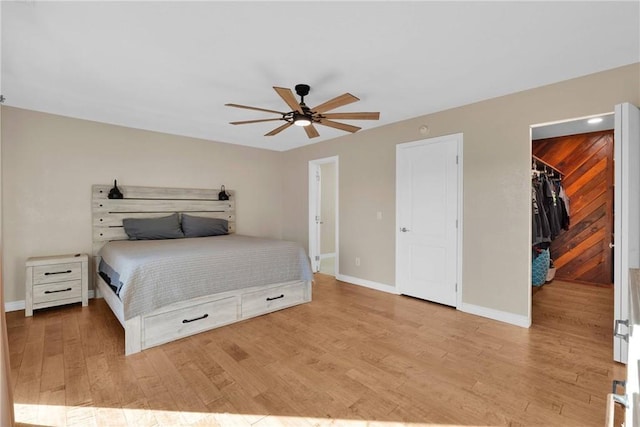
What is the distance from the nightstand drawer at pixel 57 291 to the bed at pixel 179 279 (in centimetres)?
23

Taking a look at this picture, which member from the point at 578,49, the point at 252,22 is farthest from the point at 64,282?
the point at 578,49

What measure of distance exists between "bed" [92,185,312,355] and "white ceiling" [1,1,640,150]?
1.56m

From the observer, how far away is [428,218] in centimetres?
374

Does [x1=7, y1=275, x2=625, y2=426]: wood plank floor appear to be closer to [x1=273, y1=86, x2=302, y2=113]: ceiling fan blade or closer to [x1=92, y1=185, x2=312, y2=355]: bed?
[x1=92, y1=185, x2=312, y2=355]: bed

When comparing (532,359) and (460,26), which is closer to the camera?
(460,26)

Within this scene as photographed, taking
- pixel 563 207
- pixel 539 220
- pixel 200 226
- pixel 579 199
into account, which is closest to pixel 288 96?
pixel 200 226

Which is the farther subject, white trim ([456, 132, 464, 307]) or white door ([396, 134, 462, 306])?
white door ([396, 134, 462, 306])

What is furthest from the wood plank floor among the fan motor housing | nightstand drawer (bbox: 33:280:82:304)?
the fan motor housing

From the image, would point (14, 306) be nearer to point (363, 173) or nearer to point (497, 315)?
point (363, 173)

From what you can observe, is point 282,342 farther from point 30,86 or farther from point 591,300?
point 591,300

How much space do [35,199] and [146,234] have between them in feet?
4.06

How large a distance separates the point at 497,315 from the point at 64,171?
5385 millimetres

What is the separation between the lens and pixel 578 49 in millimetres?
2217

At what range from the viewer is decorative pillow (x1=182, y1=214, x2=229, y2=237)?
4.39 metres
